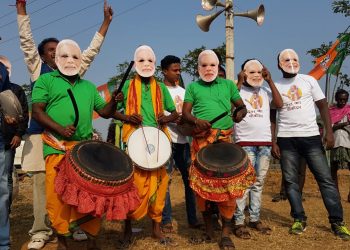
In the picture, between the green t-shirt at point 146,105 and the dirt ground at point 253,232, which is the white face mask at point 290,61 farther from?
the dirt ground at point 253,232

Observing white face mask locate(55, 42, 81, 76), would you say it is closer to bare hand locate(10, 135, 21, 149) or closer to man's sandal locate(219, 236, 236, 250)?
bare hand locate(10, 135, 21, 149)

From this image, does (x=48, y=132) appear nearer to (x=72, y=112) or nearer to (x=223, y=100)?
(x=72, y=112)

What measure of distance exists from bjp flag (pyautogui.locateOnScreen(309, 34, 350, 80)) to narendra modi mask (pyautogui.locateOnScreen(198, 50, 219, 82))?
26.6ft

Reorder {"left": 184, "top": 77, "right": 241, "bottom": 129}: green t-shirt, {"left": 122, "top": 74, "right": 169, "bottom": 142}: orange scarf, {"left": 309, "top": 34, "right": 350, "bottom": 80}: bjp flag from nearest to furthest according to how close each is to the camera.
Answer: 1. {"left": 122, "top": 74, "right": 169, "bottom": 142}: orange scarf
2. {"left": 184, "top": 77, "right": 241, "bottom": 129}: green t-shirt
3. {"left": 309, "top": 34, "right": 350, "bottom": 80}: bjp flag

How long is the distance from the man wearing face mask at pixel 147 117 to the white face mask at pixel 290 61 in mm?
1659

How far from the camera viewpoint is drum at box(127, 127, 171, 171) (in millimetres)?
4672

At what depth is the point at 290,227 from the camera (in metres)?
5.93

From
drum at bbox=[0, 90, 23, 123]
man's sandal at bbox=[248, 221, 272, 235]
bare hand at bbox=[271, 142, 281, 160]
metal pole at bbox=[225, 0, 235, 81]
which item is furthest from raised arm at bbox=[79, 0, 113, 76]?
metal pole at bbox=[225, 0, 235, 81]

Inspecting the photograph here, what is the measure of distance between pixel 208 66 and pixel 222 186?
151cm

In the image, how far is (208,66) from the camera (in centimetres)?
516

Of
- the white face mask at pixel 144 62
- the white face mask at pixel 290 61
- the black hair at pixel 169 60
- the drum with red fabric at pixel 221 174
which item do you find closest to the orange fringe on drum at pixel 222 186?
the drum with red fabric at pixel 221 174

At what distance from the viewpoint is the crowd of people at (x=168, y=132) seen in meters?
4.19

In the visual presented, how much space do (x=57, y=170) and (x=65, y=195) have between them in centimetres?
44

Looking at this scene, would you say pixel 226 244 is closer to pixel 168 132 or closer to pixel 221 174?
pixel 221 174
